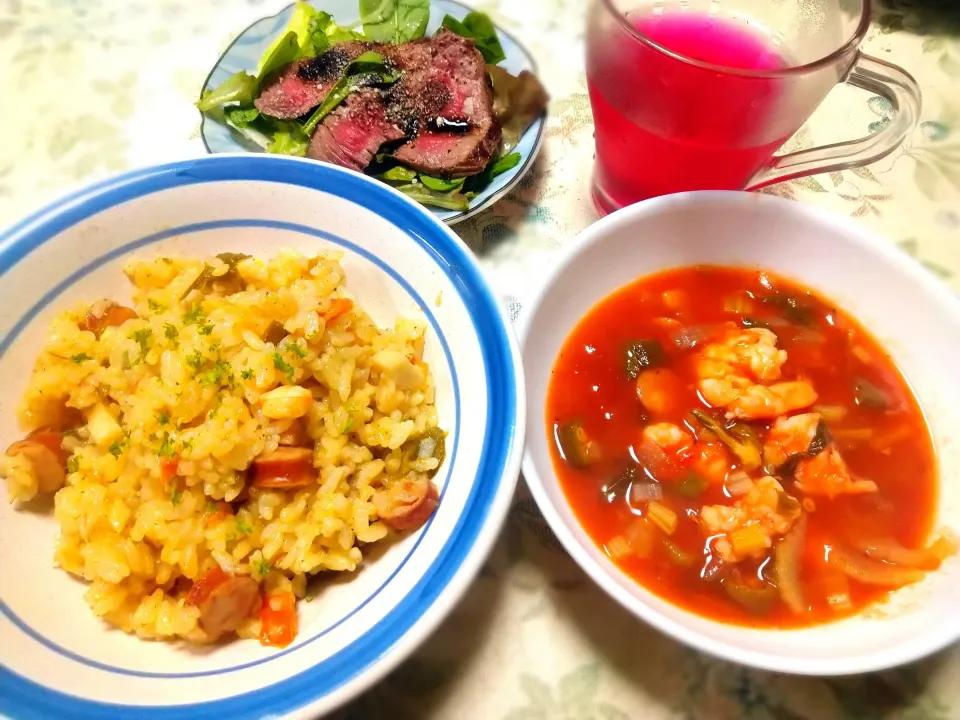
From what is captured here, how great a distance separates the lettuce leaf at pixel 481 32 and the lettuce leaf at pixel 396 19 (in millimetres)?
113

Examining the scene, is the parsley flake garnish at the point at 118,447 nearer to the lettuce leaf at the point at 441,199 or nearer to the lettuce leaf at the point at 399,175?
the lettuce leaf at the point at 441,199

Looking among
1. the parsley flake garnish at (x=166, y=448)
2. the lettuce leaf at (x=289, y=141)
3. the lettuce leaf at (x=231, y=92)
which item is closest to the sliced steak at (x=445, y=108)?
the lettuce leaf at (x=289, y=141)

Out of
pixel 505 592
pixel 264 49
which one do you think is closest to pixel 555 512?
pixel 505 592

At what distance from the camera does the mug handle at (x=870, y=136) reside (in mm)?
1629

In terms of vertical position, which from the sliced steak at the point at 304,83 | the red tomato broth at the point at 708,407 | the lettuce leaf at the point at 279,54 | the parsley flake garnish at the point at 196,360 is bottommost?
the red tomato broth at the point at 708,407

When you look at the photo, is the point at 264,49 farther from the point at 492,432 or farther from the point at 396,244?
the point at 492,432

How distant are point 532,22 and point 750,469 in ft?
6.59

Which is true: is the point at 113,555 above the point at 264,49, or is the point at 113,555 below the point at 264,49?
below

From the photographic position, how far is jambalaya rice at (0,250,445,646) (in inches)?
50.2

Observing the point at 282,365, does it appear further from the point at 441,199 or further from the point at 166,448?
the point at 441,199

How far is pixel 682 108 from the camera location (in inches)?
65.1

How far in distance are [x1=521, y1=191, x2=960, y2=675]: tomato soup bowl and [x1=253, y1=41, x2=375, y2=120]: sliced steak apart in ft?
3.99

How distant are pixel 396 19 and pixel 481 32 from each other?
0.34m

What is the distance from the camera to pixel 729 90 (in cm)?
157
